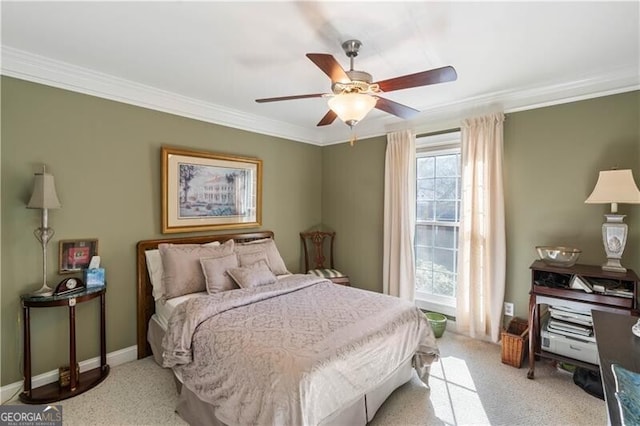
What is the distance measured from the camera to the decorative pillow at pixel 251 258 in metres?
3.10

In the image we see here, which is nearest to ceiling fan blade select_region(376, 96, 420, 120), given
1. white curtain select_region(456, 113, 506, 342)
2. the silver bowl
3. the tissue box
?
white curtain select_region(456, 113, 506, 342)

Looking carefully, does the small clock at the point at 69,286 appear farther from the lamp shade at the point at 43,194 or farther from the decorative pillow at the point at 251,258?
A: the decorative pillow at the point at 251,258

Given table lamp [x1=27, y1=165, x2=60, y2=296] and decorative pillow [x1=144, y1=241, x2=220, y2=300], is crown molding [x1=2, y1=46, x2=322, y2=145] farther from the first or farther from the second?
decorative pillow [x1=144, y1=241, x2=220, y2=300]

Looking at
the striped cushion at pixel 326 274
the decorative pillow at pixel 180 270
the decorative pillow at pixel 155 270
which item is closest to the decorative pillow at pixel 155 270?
the decorative pillow at pixel 155 270

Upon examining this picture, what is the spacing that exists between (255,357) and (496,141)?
2939mm

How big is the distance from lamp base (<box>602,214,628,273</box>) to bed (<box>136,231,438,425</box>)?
1.51 meters

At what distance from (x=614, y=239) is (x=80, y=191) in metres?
4.30

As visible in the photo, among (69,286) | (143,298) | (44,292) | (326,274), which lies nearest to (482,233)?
(326,274)

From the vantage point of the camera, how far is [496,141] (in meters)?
3.09

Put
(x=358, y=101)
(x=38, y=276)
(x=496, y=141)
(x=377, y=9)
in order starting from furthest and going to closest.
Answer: (x=496, y=141), (x=38, y=276), (x=358, y=101), (x=377, y=9)

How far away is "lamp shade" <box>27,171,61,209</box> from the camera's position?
2.26 meters

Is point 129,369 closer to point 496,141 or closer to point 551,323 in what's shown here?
point 551,323

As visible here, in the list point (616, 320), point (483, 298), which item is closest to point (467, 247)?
point (483, 298)

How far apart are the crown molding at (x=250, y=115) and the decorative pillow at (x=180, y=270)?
4.65ft
